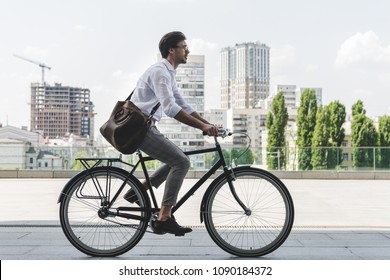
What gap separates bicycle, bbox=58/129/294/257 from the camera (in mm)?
4633

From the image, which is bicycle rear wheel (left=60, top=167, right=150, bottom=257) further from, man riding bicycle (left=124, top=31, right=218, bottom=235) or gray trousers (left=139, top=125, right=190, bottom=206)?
gray trousers (left=139, top=125, right=190, bottom=206)

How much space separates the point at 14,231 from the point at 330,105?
61.8 meters

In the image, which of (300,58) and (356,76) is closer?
(356,76)

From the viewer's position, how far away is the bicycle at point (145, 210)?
4633 millimetres

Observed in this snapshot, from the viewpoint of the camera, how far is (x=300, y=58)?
567 feet

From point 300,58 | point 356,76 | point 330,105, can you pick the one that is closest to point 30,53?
point 300,58

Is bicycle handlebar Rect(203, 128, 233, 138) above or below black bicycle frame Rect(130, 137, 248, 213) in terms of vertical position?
above

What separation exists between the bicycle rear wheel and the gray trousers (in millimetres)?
188

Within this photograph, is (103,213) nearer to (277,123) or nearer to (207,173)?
(207,173)

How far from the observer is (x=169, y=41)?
4.70 metres

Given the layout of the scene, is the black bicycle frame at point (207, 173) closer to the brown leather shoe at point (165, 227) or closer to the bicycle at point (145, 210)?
the bicycle at point (145, 210)

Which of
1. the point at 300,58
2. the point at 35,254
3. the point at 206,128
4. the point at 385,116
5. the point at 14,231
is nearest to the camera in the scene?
the point at 206,128

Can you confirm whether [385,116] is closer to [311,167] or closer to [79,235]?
[311,167]

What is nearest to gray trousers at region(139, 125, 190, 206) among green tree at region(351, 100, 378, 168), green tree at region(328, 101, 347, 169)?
green tree at region(351, 100, 378, 168)
